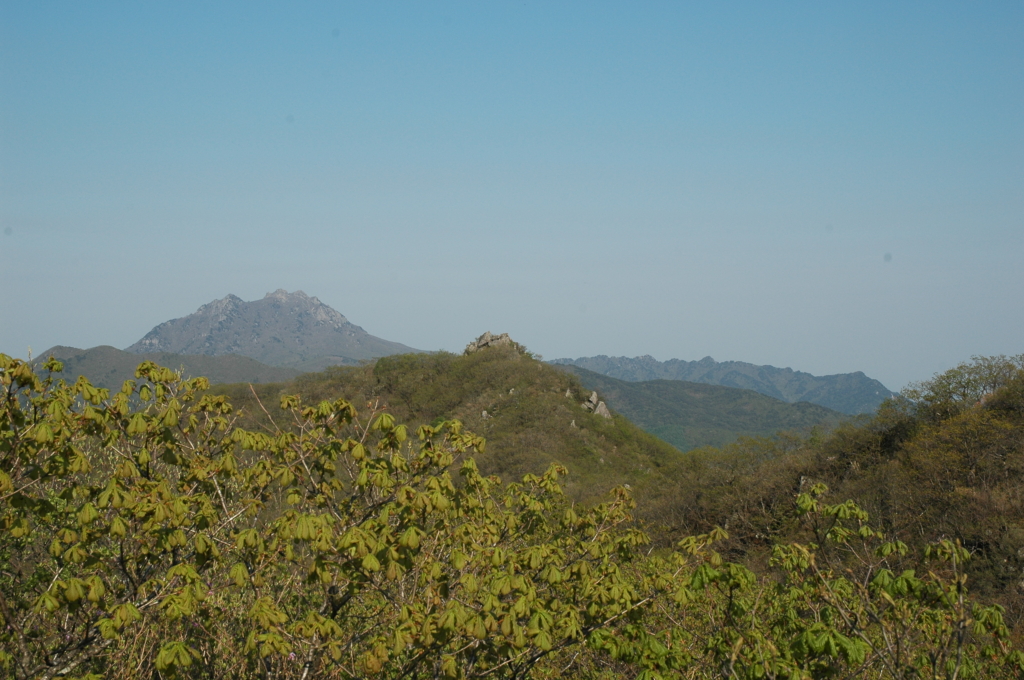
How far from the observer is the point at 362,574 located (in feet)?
19.3

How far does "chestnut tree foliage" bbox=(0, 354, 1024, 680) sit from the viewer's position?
5148mm

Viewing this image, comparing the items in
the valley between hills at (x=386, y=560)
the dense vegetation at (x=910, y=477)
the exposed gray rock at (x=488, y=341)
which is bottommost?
the dense vegetation at (x=910, y=477)

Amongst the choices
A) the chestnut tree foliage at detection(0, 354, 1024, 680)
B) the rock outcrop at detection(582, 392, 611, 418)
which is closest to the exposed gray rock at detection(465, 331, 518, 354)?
the rock outcrop at detection(582, 392, 611, 418)

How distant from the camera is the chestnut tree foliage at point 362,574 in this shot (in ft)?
16.9

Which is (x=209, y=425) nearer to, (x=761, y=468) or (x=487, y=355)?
(x=761, y=468)

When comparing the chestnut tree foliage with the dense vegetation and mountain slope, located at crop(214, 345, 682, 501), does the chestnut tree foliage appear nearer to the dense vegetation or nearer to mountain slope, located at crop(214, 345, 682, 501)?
the dense vegetation

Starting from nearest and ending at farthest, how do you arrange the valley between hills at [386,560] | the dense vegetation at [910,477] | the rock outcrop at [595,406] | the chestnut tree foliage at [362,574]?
the chestnut tree foliage at [362,574], the valley between hills at [386,560], the dense vegetation at [910,477], the rock outcrop at [595,406]

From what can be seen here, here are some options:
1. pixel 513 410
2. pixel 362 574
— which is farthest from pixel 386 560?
pixel 513 410

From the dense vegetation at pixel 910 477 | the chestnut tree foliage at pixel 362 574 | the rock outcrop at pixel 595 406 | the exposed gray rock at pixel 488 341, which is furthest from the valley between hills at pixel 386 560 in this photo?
the exposed gray rock at pixel 488 341

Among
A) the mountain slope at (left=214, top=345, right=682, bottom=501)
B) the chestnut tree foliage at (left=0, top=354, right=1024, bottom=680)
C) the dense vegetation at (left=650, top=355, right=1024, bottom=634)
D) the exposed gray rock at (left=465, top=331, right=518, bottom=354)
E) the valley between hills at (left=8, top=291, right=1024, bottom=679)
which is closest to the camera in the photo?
the chestnut tree foliage at (left=0, top=354, right=1024, bottom=680)

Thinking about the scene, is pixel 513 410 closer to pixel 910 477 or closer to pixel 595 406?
pixel 595 406

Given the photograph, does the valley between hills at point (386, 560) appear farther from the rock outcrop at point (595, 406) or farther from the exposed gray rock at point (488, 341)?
the exposed gray rock at point (488, 341)

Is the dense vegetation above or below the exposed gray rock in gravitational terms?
below

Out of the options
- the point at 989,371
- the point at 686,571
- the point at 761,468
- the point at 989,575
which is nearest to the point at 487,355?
the point at 761,468
